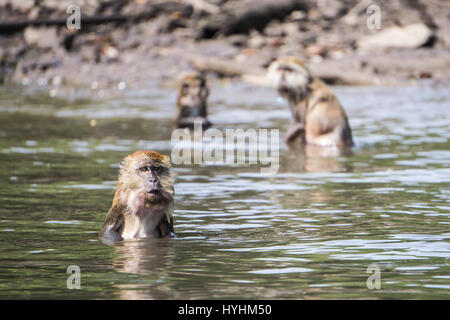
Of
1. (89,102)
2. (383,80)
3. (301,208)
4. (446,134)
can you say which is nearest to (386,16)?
(383,80)

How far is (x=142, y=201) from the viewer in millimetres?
8664

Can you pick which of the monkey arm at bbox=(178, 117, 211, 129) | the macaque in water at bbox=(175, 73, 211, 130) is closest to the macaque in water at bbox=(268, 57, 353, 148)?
the monkey arm at bbox=(178, 117, 211, 129)

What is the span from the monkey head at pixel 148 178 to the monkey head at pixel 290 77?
7.88 m

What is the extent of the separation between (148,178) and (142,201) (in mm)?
221

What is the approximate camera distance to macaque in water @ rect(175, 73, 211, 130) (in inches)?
747

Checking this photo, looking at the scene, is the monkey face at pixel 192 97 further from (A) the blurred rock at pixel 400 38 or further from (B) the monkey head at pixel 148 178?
(A) the blurred rock at pixel 400 38

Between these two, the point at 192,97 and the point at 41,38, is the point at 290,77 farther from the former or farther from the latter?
the point at 41,38

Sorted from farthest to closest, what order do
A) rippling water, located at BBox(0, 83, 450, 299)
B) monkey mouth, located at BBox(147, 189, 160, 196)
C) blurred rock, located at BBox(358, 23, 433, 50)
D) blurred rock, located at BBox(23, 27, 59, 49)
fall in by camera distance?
1. blurred rock, located at BBox(23, 27, 59, 49)
2. blurred rock, located at BBox(358, 23, 433, 50)
3. monkey mouth, located at BBox(147, 189, 160, 196)
4. rippling water, located at BBox(0, 83, 450, 299)

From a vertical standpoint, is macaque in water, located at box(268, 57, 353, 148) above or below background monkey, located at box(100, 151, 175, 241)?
above

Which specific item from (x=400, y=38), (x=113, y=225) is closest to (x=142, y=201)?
(x=113, y=225)

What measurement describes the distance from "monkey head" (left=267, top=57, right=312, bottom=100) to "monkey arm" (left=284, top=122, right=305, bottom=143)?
502 millimetres

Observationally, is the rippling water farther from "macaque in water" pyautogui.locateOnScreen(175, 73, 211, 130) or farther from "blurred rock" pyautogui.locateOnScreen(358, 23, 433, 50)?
"blurred rock" pyautogui.locateOnScreen(358, 23, 433, 50)

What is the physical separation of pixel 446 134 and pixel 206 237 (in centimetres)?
964
